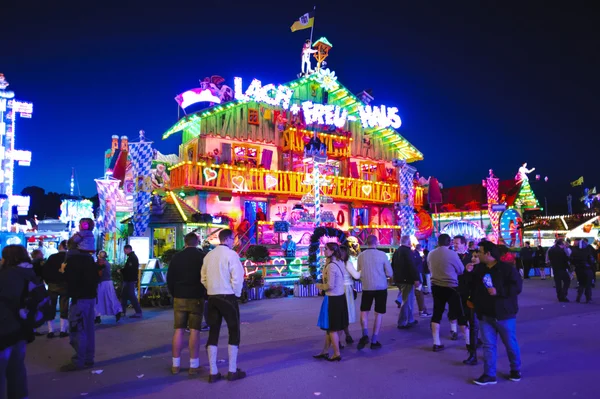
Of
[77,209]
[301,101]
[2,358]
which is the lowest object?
[2,358]

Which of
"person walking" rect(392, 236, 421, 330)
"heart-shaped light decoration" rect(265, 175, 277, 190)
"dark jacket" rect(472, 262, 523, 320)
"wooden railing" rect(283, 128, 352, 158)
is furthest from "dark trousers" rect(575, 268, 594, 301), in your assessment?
"wooden railing" rect(283, 128, 352, 158)

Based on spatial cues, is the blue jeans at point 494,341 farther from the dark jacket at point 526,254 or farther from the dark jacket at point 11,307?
the dark jacket at point 526,254

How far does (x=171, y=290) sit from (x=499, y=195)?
31.3 m

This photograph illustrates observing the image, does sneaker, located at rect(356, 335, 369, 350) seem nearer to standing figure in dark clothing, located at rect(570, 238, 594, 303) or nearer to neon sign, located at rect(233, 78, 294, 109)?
standing figure in dark clothing, located at rect(570, 238, 594, 303)

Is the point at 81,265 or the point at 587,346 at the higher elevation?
the point at 81,265

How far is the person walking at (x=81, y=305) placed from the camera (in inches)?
272

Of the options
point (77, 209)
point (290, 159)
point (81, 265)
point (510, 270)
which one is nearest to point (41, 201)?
point (77, 209)

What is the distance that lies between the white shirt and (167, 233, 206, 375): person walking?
0.99ft

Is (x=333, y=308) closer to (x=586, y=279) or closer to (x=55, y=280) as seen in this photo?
(x=55, y=280)

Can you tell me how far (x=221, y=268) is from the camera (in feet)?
20.5

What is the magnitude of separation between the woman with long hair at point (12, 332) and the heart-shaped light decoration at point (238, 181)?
1867 cm

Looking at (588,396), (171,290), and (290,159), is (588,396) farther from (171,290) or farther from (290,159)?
(290,159)

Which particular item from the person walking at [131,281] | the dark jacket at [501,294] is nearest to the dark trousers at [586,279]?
the dark jacket at [501,294]

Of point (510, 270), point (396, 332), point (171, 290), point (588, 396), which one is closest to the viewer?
point (588, 396)
